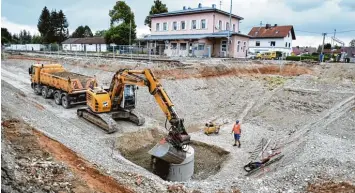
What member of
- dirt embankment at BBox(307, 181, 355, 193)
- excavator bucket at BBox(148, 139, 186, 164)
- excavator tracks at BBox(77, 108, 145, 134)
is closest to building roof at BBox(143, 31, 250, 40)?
excavator tracks at BBox(77, 108, 145, 134)

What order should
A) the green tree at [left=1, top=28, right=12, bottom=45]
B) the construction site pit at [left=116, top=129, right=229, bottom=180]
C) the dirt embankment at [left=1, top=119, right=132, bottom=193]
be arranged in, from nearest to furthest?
the dirt embankment at [left=1, top=119, right=132, bottom=193]
the construction site pit at [left=116, top=129, right=229, bottom=180]
the green tree at [left=1, top=28, right=12, bottom=45]

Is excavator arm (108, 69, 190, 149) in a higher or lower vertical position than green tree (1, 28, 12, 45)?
lower

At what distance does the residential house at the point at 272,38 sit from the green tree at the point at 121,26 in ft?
70.0

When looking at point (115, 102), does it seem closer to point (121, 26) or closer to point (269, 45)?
point (121, 26)

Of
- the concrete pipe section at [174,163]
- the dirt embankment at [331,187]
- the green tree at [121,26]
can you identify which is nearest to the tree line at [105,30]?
the green tree at [121,26]

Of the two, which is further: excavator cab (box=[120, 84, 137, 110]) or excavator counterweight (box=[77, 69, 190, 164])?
excavator cab (box=[120, 84, 137, 110])

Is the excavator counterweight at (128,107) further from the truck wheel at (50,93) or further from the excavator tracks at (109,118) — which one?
the truck wheel at (50,93)

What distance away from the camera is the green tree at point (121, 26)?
162 ft

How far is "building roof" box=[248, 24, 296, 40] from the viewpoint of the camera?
52.0m

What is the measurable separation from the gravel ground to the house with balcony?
34.3 feet

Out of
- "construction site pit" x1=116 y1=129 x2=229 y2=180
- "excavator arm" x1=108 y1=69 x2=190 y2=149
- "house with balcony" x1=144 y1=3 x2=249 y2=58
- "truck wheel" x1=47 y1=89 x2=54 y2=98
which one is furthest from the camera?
"house with balcony" x1=144 y1=3 x2=249 y2=58

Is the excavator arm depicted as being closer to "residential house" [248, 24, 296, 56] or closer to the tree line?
the tree line

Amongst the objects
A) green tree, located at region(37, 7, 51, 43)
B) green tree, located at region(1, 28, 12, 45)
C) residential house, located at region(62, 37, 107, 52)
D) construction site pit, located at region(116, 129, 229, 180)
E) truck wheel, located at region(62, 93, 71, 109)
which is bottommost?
construction site pit, located at region(116, 129, 229, 180)

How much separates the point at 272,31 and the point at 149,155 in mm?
46746
